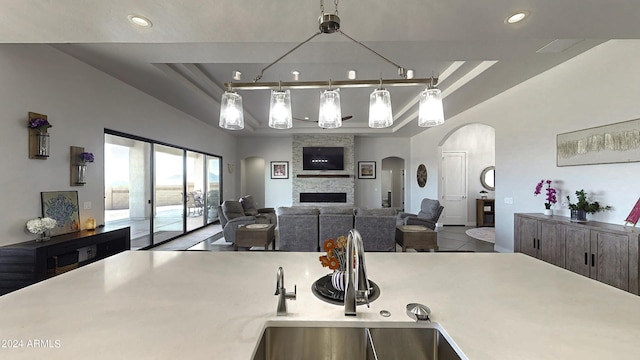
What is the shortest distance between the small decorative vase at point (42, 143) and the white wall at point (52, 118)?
93 mm

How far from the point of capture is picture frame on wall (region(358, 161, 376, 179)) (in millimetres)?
8820

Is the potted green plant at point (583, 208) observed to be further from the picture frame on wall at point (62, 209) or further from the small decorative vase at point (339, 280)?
the picture frame on wall at point (62, 209)

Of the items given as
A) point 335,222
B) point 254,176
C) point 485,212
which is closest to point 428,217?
point 335,222

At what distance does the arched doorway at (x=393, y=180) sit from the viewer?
37.4ft

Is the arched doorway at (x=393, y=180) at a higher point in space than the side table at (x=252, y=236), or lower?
higher

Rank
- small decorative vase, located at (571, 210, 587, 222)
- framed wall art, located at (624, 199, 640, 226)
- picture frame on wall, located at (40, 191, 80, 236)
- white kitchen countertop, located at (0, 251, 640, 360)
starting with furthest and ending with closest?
small decorative vase, located at (571, 210, 587, 222) < picture frame on wall, located at (40, 191, 80, 236) < framed wall art, located at (624, 199, 640, 226) < white kitchen countertop, located at (0, 251, 640, 360)

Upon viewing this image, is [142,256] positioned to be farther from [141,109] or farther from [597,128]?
[597,128]

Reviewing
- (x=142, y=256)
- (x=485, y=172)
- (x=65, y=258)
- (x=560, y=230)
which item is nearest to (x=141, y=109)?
(x=65, y=258)

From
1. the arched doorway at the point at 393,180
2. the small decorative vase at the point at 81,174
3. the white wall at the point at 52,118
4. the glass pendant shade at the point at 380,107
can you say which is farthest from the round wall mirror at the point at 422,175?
the small decorative vase at the point at 81,174

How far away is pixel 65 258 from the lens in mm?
2723

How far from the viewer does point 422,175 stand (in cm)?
783

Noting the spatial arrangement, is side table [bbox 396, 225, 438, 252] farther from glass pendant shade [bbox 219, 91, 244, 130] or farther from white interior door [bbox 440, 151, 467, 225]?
white interior door [bbox 440, 151, 467, 225]

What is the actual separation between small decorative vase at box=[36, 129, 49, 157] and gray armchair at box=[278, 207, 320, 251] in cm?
302

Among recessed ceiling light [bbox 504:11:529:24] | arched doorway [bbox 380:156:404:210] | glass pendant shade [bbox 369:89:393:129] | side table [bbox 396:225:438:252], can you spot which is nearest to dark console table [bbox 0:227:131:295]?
glass pendant shade [bbox 369:89:393:129]
